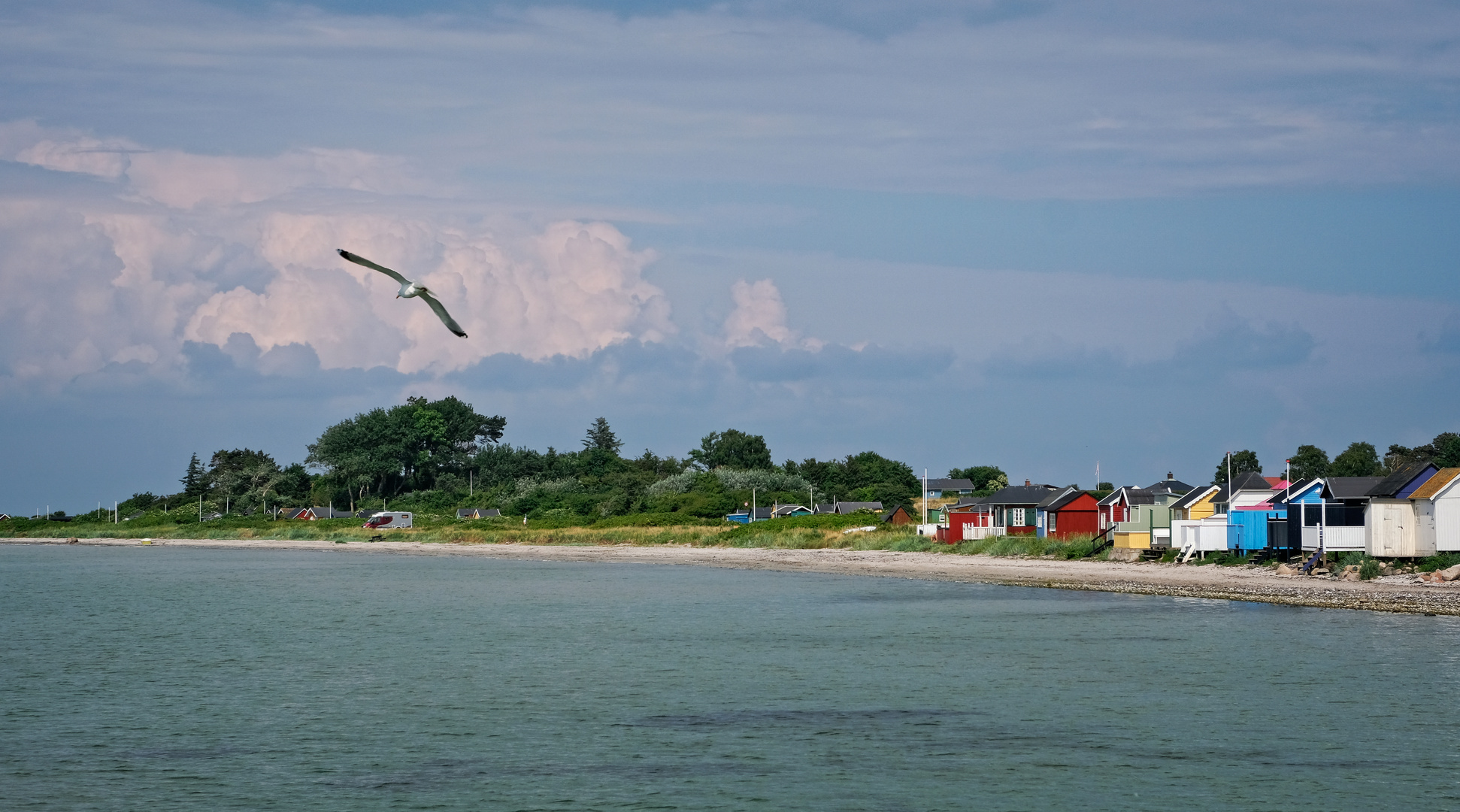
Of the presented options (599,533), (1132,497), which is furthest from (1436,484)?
(599,533)

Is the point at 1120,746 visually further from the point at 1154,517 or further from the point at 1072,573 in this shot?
the point at 1154,517

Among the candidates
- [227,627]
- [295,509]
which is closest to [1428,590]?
[227,627]

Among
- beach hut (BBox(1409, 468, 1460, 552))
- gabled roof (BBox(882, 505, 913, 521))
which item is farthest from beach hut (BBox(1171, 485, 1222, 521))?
gabled roof (BBox(882, 505, 913, 521))

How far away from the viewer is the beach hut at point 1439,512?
4231 cm

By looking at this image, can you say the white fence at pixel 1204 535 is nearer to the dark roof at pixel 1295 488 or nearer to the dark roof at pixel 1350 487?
the dark roof at pixel 1295 488

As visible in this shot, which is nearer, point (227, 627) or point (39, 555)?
point (227, 627)

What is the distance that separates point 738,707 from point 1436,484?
1086 inches

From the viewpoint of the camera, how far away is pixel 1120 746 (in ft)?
74.2

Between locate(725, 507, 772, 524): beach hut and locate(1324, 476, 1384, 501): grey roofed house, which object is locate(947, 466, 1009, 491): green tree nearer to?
locate(725, 507, 772, 524): beach hut

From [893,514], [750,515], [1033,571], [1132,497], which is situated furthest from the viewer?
[750,515]

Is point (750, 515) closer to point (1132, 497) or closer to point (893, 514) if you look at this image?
point (893, 514)

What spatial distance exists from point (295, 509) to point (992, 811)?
13992 cm

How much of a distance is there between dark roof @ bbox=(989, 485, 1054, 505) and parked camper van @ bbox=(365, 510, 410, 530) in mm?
65259

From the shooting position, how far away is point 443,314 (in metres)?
20.2
